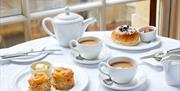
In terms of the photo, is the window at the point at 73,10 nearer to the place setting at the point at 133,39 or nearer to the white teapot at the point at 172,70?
the place setting at the point at 133,39

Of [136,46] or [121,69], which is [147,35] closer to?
[136,46]

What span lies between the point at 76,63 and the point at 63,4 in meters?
0.93

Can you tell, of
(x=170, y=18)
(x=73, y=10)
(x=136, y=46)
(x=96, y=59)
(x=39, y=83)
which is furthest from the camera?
(x=170, y=18)

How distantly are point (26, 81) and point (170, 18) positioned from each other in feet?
5.29

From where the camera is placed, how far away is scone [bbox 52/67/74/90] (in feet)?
3.37

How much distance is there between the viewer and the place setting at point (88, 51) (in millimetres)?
1199

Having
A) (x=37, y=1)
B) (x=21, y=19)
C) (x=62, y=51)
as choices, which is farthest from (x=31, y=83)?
(x=37, y=1)

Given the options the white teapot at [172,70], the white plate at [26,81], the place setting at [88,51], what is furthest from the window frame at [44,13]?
the white teapot at [172,70]

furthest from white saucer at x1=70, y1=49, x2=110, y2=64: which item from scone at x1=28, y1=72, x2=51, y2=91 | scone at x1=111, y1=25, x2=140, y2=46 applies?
scone at x1=28, y1=72, x2=51, y2=91

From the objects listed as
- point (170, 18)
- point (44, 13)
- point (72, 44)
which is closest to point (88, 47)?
point (72, 44)

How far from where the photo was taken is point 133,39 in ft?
4.43

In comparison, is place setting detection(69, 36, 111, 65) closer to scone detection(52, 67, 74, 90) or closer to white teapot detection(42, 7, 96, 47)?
white teapot detection(42, 7, 96, 47)

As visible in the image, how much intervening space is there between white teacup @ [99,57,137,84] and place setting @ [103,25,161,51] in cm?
25

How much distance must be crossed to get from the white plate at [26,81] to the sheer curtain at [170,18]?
1418 mm
